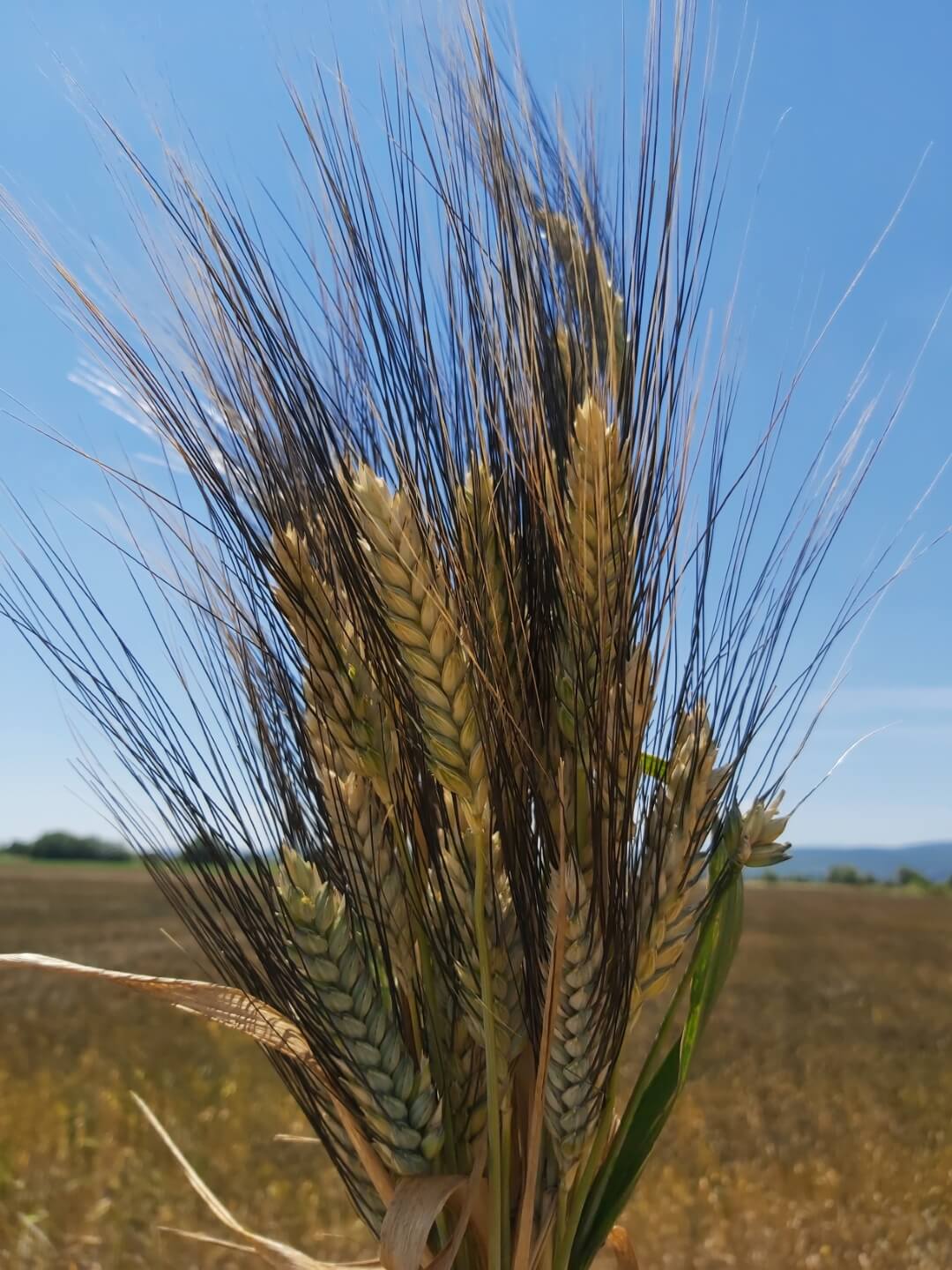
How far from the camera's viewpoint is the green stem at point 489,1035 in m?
0.48

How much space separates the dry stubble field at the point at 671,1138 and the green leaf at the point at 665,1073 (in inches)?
24.1

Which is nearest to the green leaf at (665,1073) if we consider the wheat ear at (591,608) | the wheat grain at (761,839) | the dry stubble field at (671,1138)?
the wheat grain at (761,839)

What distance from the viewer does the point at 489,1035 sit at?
49 centimetres

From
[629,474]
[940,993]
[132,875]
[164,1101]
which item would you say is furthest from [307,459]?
[132,875]

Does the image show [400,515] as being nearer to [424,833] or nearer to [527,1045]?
[424,833]

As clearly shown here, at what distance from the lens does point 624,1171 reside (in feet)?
1.90

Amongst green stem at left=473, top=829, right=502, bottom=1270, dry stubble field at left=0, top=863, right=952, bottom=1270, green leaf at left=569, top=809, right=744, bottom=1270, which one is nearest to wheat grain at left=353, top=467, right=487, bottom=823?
green stem at left=473, top=829, right=502, bottom=1270

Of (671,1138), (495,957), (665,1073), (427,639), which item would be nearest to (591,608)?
(427,639)

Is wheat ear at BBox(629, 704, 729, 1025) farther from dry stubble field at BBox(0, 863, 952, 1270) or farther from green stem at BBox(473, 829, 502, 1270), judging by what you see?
dry stubble field at BBox(0, 863, 952, 1270)

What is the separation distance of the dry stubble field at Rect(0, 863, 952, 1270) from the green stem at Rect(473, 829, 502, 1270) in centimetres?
66

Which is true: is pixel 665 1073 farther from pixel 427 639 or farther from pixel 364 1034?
pixel 427 639

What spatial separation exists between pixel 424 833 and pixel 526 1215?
195 mm

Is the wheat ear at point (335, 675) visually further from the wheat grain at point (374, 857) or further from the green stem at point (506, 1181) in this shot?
the green stem at point (506, 1181)

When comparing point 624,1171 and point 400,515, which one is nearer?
point 400,515
